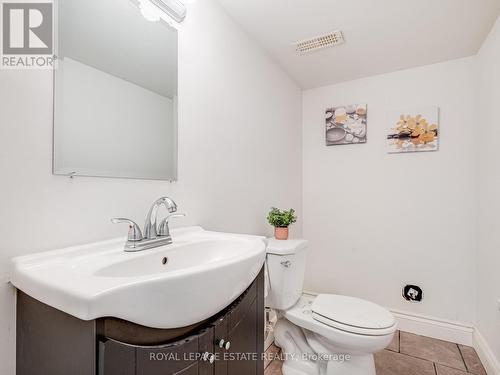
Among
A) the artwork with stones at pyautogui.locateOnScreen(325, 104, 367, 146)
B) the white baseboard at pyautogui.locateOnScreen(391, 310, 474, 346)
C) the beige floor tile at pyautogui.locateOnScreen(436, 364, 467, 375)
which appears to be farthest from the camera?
the artwork with stones at pyautogui.locateOnScreen(325, 104, 367, 146)

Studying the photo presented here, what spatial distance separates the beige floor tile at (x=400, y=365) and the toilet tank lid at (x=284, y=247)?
0.92 metres

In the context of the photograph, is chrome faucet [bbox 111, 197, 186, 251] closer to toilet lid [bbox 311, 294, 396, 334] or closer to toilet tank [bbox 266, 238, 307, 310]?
toilet tank [bbox 266, 238, 307, 310]

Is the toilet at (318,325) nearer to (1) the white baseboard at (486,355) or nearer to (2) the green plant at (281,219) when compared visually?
(2) the green plant at (281,219)

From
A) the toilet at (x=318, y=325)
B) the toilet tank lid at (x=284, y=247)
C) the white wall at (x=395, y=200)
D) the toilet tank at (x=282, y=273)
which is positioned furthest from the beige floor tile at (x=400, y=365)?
the toilet tank lid at (x=284, y=247)

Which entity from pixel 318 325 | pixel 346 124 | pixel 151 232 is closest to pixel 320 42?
pixel 346 124

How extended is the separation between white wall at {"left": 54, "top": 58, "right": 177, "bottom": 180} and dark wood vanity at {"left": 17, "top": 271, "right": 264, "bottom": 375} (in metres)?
0.44

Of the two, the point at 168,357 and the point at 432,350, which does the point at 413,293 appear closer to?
the point at 432,350

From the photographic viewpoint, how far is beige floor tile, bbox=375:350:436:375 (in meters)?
1.62

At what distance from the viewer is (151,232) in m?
0.96

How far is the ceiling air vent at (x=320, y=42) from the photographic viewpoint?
5.74 ft

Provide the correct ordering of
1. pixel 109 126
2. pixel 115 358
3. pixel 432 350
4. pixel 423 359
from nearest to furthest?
pixel 115 358
pixel 109 126
pixel 423 359
pixel 432 350

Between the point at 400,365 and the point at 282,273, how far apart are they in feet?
3.39

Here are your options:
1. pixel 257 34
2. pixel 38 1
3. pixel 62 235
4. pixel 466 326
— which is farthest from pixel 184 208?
pixel 466 326

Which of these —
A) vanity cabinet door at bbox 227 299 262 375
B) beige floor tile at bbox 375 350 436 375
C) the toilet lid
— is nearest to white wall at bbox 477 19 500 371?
beige floor tile at bbox 375 350 436 375
